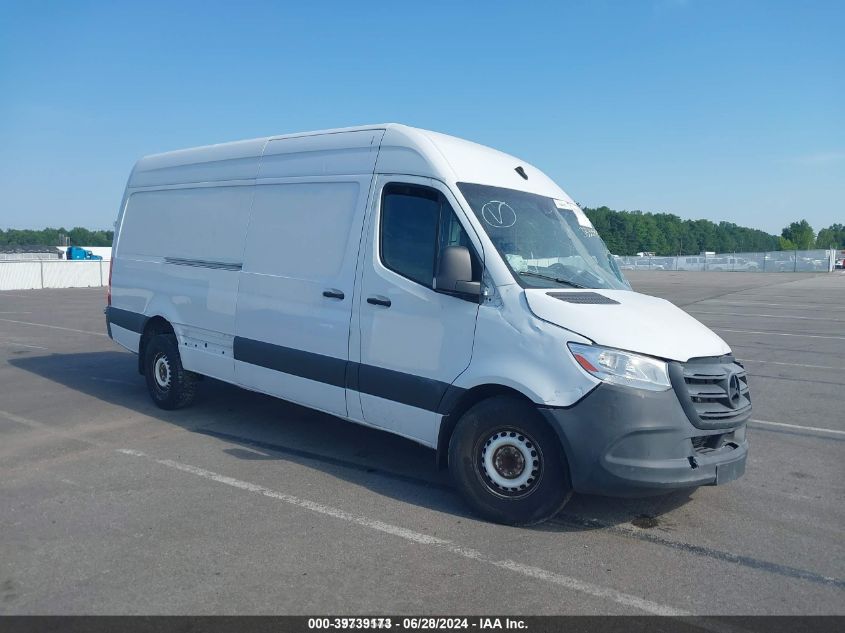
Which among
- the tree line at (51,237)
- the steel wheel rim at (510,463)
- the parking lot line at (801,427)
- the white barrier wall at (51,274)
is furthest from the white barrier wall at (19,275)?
the tree line at (51,237)

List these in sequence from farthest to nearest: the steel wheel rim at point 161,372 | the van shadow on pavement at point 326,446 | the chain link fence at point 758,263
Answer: the chain link fence at point 758,263, the steel wheel rim at point 161,372, the van shadow on pavement at point 326,446

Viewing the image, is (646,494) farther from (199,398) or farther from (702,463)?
(199,398)

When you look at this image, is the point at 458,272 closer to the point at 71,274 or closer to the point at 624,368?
the point at 624,368

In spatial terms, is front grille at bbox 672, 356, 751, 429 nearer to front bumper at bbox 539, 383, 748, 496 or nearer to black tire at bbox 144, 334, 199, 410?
front bumper at bbox 539, 383, 748, 496

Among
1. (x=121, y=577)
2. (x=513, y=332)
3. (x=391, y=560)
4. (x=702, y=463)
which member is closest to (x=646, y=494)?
(x=702, y=463)

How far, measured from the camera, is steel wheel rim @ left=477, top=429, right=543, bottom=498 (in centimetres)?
468

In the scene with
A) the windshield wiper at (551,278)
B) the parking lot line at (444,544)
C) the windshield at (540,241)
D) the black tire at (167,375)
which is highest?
the windshield at (540,241)

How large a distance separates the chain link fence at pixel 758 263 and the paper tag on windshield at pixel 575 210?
4850cm

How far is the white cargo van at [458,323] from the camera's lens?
174 inches

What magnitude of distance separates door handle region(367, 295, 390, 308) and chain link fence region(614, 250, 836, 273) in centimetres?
4982

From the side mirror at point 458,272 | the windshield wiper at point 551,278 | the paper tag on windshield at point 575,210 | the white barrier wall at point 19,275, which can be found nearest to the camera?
the side mirror at point 458,272

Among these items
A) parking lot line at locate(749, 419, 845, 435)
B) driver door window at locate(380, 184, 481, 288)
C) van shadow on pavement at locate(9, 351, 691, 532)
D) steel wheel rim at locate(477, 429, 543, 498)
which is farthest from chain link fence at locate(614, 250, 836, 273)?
steel wheel rim at locate(477, 429, 543, 498)

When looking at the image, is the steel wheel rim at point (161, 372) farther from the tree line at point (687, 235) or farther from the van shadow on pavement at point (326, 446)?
the tree line at point (687, 235)
